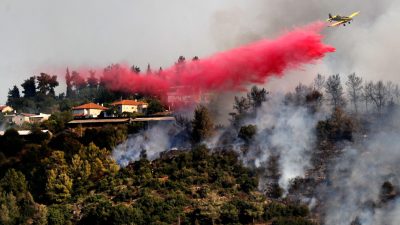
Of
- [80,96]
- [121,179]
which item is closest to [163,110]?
[121,179]

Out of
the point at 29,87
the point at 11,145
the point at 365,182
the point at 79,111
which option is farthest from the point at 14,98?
the point at 365,182

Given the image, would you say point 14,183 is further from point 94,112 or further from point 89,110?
point 89,110

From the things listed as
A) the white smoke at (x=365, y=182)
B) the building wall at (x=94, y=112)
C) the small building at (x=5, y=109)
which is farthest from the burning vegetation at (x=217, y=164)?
the small building at (x=5, y=109)

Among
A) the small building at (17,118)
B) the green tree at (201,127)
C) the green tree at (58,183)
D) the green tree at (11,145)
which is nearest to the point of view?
the green tree at (58,183)

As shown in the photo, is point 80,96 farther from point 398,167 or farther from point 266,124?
point 398,167

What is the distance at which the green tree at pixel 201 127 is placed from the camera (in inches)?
2502

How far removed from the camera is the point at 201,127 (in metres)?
64.1

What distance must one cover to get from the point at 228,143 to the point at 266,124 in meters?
5.04

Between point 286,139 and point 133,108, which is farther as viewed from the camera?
point 133,108

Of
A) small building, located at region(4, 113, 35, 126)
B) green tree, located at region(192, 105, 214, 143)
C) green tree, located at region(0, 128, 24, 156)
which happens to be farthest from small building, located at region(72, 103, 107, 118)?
green tree, located at region(192, 105, 214, 143)

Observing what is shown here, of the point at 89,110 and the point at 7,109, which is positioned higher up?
the point at 7,109

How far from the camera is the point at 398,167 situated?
51969 mm

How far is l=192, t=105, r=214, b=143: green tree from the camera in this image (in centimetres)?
6356

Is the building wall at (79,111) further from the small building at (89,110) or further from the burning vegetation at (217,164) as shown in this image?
the burning vegetation at (217,164)
